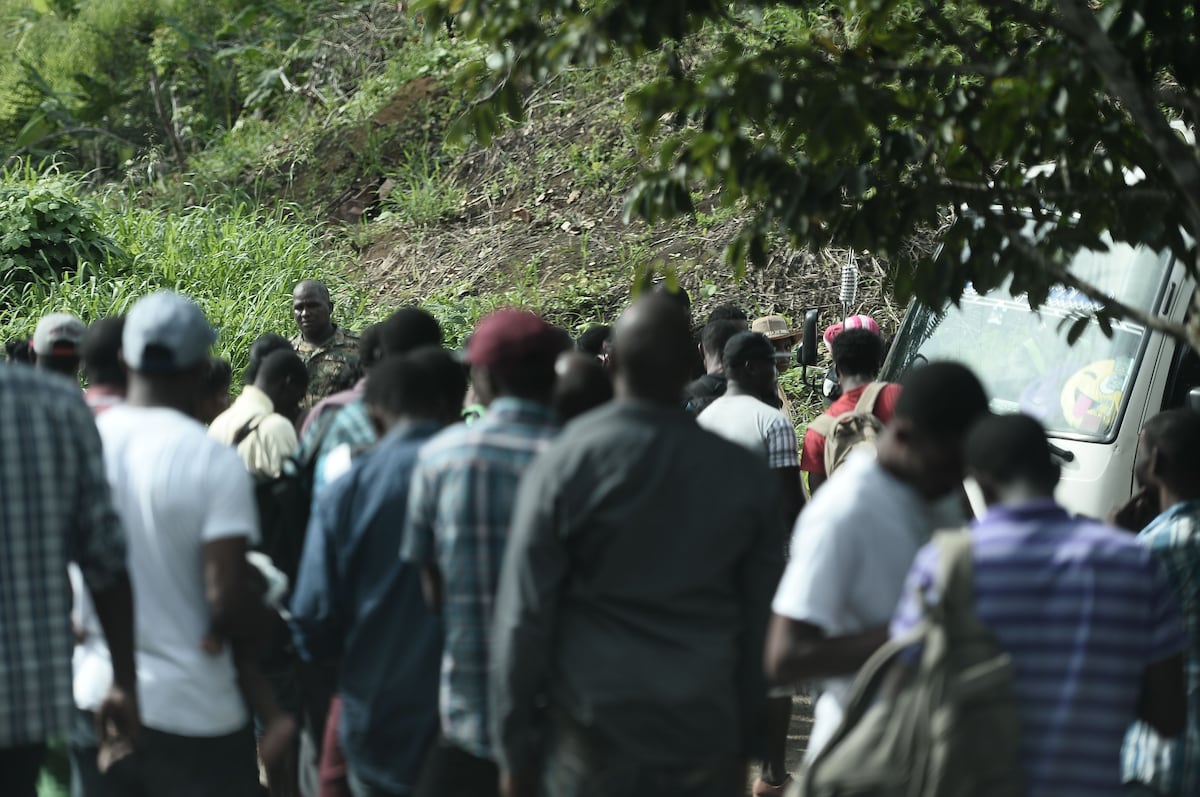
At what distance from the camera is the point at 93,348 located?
441cm

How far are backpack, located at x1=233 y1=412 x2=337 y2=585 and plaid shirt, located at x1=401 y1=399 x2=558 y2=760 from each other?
1311mm

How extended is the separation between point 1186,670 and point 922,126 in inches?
67.8

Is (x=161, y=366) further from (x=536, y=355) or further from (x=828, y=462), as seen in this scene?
(x=828, y=462)

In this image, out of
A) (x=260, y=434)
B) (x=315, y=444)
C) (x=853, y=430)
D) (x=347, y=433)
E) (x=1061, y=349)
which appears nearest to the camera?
(x=347, y=433)

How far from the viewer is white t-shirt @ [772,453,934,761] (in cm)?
324

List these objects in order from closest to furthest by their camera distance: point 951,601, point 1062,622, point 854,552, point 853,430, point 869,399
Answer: point 951,601, point 1062,622, point 854,552, point 853,430, point 869,399

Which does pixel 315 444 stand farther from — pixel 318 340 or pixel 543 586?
pixel 318 340

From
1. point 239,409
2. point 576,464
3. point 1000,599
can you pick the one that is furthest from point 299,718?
point 1000,599

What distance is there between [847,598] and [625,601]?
49cm

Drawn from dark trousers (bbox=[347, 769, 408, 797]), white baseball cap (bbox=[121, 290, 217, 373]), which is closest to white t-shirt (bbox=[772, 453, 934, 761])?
dark trousers (bbox=[347, 769, 408, 797])

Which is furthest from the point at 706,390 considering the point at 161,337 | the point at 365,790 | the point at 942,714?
the point at 942,714

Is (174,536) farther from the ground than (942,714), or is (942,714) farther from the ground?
(174,536)

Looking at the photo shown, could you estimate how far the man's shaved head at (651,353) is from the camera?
344 centimetres

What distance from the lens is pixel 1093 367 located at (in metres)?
7.44
